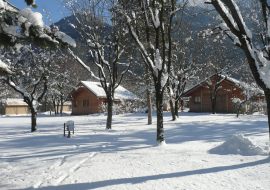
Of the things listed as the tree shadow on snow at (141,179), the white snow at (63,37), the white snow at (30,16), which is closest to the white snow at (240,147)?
the tree shadow on snow at (141,179)

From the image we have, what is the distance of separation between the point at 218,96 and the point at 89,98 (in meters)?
22.2

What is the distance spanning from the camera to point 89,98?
35.3 meters

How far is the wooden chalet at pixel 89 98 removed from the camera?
33494 millimetres

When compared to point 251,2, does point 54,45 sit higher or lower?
lower

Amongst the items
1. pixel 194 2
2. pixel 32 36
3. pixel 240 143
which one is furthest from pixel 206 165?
pixel 32 36

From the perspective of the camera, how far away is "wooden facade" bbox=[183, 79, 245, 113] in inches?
A: 1168

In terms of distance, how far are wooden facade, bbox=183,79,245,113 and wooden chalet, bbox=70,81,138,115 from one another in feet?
34.3

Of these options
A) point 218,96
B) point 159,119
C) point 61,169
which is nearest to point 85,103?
point 218,96

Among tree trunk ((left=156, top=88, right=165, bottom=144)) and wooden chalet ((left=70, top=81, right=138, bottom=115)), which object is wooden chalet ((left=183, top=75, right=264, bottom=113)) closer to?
wooden chalet ((left=70, top=81, right=138, bottom=115))

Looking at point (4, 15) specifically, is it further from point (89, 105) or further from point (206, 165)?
point (89, 105)

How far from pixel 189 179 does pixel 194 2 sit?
187 inches

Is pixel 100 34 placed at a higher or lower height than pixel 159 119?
higher

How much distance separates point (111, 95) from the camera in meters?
13.2

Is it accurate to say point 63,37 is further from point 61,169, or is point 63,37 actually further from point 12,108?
point 12,108
